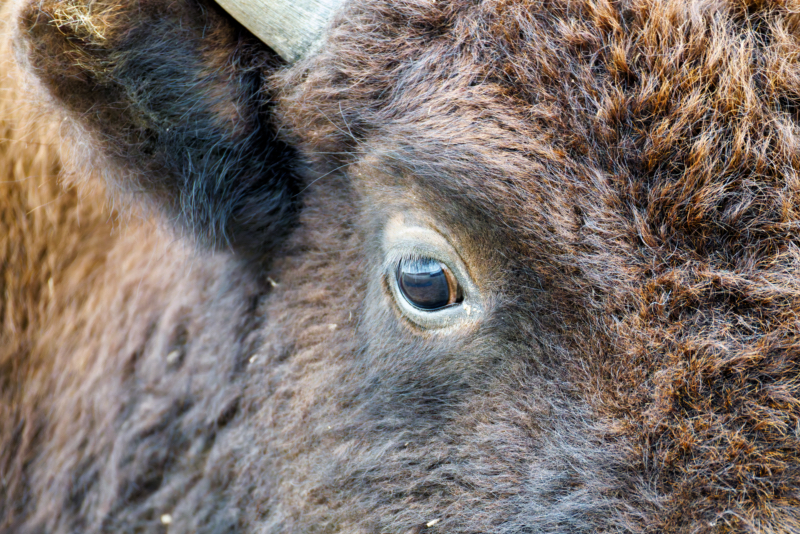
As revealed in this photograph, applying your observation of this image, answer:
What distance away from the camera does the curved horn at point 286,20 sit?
1843 millimetres

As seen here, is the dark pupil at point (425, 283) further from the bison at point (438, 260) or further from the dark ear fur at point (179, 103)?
the dark ear fur at point (179, 103)

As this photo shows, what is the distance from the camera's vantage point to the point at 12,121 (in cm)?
257

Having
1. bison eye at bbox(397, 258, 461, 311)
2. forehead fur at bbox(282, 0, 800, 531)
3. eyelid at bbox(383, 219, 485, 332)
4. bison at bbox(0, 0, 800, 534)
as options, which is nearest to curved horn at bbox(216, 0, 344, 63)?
bison at bbox(0, 0, 800, 534)

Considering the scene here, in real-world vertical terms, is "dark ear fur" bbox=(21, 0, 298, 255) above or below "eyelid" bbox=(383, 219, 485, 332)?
above

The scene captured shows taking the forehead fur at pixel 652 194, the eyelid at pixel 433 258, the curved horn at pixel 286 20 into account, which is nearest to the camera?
the forehead fur at pixel 652 194

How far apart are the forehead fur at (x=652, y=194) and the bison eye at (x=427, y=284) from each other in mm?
182

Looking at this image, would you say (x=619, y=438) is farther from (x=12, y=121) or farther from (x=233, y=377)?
(x=12, y=121)

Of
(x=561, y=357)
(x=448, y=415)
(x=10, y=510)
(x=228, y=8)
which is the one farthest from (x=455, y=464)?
(x=10, y=510)

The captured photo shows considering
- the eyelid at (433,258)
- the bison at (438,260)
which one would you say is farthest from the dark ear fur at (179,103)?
the eyelid at (433,258)

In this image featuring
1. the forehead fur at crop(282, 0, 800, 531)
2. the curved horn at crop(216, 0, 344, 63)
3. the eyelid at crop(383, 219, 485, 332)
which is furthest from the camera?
the curved horn at crop(216, 0, 344, 63)

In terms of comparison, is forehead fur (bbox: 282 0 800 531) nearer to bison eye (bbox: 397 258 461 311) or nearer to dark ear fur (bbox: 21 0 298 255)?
bison eye (bbox: 397 258 461 311)

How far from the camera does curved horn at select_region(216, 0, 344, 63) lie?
72.6 inches

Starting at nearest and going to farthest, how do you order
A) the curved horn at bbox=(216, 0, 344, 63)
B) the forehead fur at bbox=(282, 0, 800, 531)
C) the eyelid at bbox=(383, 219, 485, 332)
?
the forehead fur at bbox=(282, 0, 800, 531)
the eyelid at bbox=(383, 219, 485, 332)
the curved horn at bbox=(216, 0, 344, 63)

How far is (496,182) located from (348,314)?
27.2 inches
